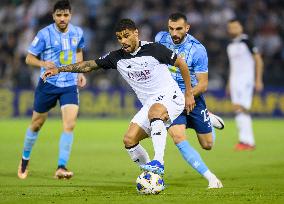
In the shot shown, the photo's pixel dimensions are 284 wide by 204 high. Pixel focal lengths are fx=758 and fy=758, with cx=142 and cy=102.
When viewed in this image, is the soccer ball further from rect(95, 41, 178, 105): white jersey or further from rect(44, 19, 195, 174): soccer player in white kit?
rect(95, 41, 178, 105): white jersey

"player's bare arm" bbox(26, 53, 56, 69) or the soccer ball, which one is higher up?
"player's bare arm" bbox(26, 53, 56, 69)

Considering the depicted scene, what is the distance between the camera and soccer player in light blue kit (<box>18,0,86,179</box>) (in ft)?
34.9

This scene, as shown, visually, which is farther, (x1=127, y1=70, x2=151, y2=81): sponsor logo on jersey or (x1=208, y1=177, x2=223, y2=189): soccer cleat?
(x1=208, y1=177, x2=223, y2=189): soccer cleat

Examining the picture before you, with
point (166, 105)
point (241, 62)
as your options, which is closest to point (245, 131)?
point (241, 62)

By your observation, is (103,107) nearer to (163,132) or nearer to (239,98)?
(239,98)

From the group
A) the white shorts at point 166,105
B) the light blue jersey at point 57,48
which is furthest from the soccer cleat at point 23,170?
the white shorts at point 166,105

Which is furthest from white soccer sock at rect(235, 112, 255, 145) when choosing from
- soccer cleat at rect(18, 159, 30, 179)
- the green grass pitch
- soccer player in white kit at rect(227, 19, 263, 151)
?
soccer cleat at rect(18, 159, 30, 179)

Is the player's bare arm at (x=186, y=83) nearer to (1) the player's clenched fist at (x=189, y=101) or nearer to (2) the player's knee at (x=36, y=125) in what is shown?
(1) the player's clenched fist at (x=189, y=101)

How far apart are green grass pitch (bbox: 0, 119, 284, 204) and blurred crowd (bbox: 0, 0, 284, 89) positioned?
11.8ft

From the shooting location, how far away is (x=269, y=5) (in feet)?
77.2

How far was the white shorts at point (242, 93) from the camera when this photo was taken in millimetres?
14984

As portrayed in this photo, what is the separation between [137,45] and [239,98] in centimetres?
671

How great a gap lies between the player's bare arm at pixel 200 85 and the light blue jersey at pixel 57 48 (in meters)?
2.24

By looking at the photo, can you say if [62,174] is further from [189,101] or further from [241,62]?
[241,62]
